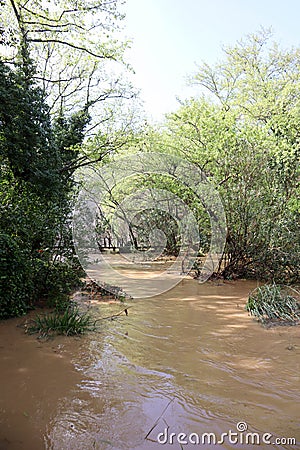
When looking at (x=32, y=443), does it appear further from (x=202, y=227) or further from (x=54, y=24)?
(x=54, y=24)

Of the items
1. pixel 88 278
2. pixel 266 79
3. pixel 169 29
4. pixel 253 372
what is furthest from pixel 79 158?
pixel 266 79

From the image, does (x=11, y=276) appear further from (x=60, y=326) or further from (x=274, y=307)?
(x=274, y=307)

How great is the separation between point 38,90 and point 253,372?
674 cm

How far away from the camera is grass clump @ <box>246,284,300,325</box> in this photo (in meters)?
5.02

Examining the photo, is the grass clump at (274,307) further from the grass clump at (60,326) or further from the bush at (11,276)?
the bush at (11,276)

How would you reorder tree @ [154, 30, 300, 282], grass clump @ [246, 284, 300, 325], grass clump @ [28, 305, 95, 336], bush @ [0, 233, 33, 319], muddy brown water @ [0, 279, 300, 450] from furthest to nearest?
tree @ [154, 30, 300, 282] → grass clump @ [246, 284, 300, 325] → bush @ [0, 233, 33, 319] → grass clump @ [28, 305, 95, 336] → muddy brown water @ [0, 279, 300, 450]

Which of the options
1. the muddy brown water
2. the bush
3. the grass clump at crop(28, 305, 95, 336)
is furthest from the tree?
the bush

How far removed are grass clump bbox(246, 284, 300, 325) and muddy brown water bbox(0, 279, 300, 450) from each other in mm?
236

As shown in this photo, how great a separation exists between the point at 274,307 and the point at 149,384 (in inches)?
109

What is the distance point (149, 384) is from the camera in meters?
3.20

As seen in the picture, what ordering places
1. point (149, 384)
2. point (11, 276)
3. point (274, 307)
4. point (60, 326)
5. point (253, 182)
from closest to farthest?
point (149, 384) → point (60, 326) → point (11, 276) → point (274, 307) → point (253, 182)

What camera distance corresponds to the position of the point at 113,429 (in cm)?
251

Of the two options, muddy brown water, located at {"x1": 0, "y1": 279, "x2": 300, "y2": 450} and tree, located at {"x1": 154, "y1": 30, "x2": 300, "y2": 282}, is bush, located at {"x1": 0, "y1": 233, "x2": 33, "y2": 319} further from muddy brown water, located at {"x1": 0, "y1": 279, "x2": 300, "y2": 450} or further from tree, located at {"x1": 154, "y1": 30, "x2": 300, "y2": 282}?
tree, located at {"x1": 154, "y1": 30, "x2": 300, "y2": 282}

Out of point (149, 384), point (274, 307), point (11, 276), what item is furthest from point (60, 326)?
point (274, 307)
